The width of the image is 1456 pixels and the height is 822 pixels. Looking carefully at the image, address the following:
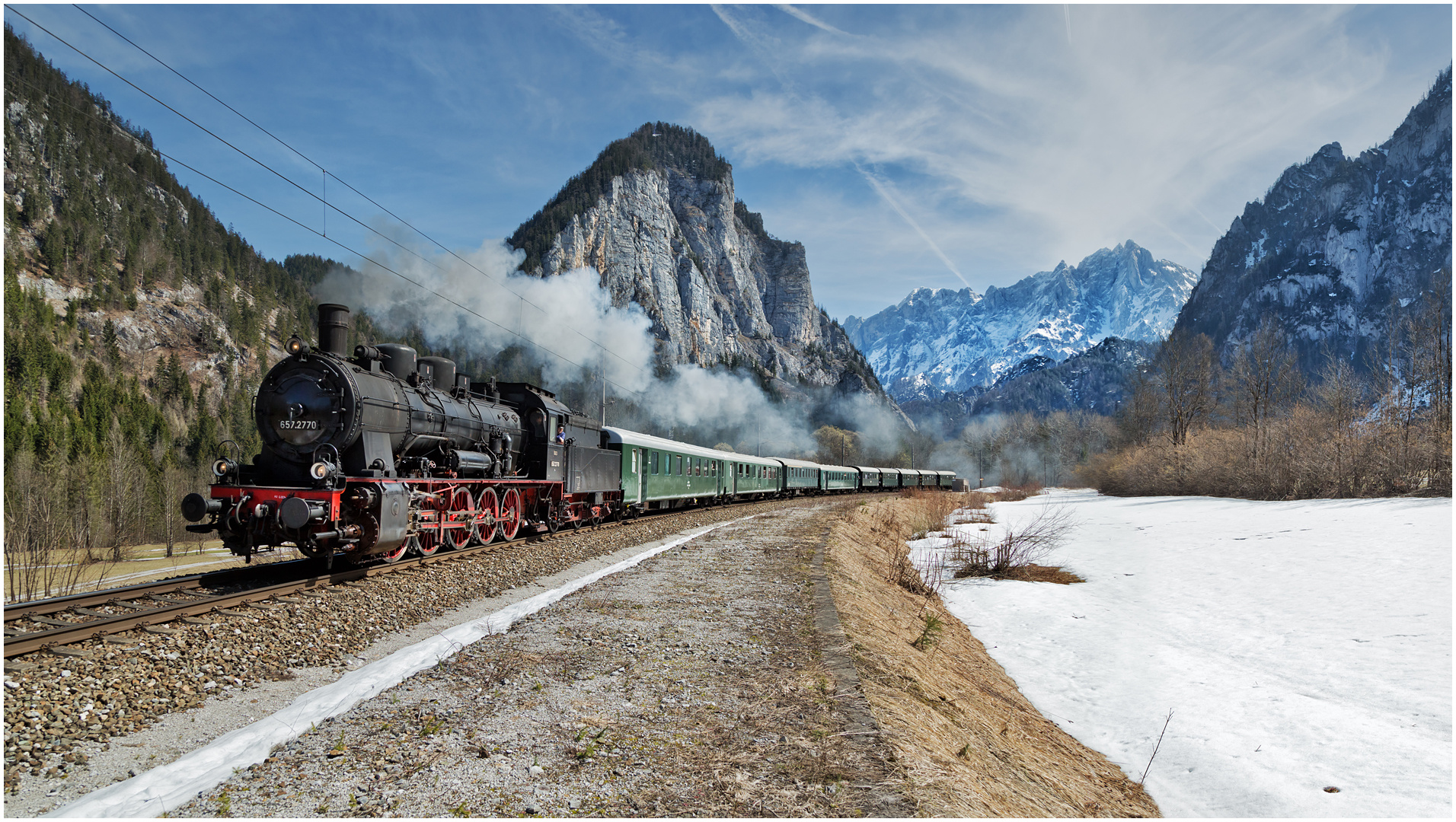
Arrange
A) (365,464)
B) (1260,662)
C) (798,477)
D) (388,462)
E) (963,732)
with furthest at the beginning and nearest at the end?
(798,477), (388,462), (365,464), (1260,662), (963,732)

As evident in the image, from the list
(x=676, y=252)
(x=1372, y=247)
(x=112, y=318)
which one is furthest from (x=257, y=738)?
(x=1372, y=247)

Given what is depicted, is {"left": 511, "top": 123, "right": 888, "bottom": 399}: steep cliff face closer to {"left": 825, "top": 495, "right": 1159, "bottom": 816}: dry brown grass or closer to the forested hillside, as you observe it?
the forested hillside

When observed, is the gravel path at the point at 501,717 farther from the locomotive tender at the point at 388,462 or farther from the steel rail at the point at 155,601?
the locomotive tender at the point at 388,462

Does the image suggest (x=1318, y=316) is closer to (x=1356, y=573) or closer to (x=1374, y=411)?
(x=1374, y=411)

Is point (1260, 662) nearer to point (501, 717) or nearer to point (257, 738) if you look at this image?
point (501, 717)

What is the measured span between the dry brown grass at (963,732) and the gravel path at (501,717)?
395mm

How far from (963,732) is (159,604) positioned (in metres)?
9.17

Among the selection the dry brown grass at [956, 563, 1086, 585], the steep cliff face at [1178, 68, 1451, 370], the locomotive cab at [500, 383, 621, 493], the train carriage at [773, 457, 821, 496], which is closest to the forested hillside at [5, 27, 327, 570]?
the train carriage at [773, 457, 821, 496]

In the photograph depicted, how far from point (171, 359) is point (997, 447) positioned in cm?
13524


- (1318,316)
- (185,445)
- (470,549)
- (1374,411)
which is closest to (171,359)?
(185,445)

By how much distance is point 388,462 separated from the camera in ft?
37.4

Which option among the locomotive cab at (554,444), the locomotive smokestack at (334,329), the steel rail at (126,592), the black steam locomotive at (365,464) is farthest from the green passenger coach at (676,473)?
the steel rail at (126,592)

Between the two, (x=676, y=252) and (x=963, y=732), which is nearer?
(x=963, y=732)

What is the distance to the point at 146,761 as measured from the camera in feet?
14.3
